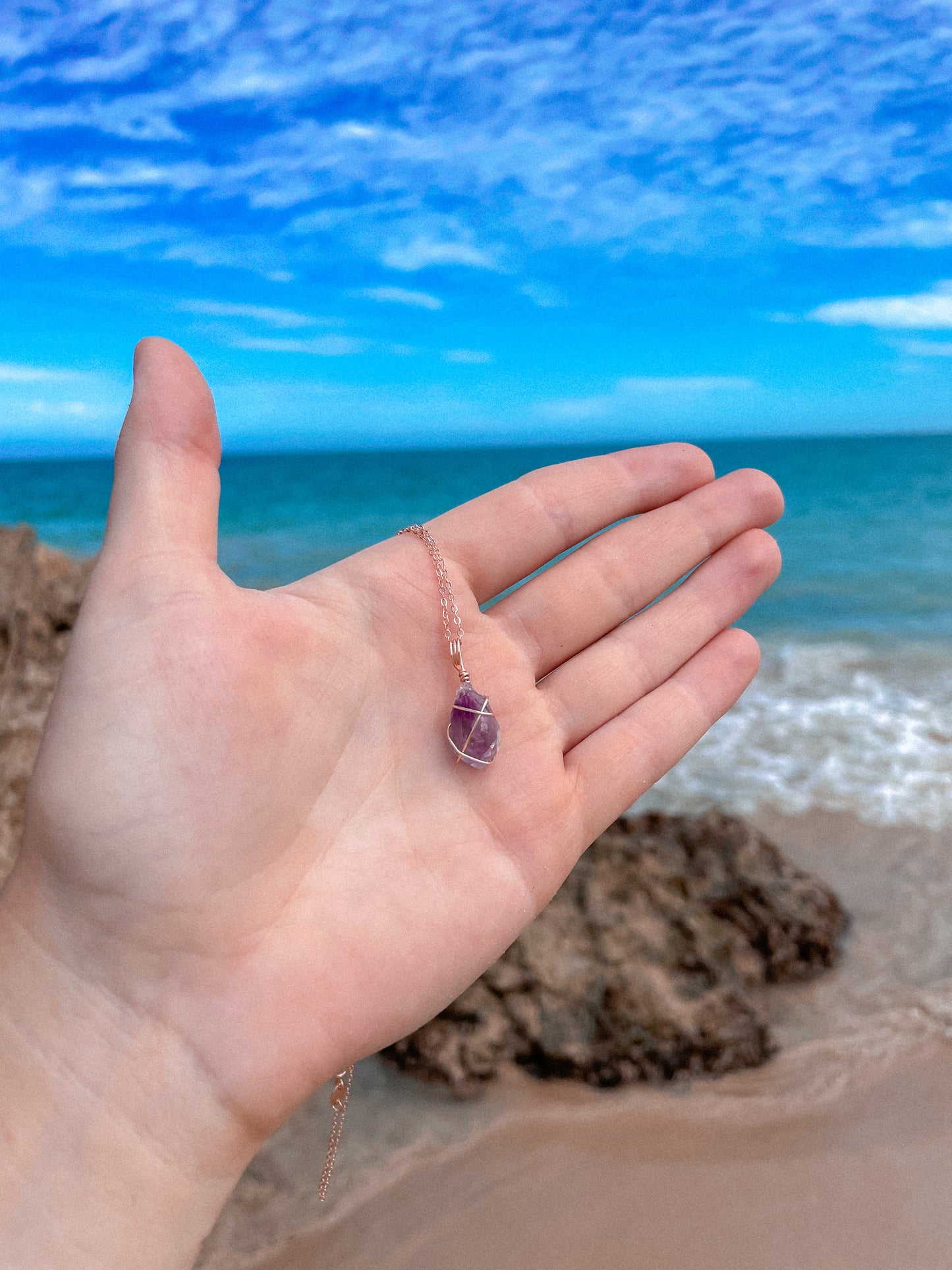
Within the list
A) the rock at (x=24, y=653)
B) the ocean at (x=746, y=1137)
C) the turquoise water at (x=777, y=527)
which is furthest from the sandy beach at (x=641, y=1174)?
the turquoise water at (x=777, y=527)

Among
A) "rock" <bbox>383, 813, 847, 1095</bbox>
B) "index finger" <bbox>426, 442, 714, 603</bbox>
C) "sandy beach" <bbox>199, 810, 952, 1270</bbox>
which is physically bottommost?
"sandy beach" <bbox>199, 810, 952, 1270</bbox>

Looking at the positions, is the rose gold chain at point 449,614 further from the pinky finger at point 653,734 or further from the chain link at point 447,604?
the pinky finger at point 653,734

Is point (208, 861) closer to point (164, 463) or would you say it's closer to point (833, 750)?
point (164, 463)

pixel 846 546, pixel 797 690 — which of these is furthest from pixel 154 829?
pixel 846 546

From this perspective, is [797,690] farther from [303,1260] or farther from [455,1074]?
[303,1260]

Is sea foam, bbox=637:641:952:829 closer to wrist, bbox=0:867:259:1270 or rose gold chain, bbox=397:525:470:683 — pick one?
rose gold chain, bbox=397:525:470:683

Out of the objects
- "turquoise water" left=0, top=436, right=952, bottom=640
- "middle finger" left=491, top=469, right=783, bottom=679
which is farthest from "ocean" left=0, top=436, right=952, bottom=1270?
"turquoise water" left=0, top=436, right=952, bottom=640
